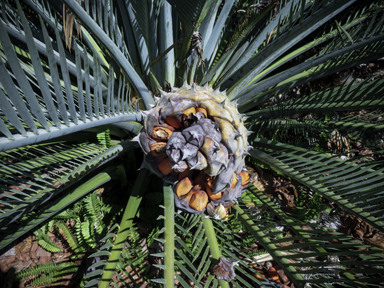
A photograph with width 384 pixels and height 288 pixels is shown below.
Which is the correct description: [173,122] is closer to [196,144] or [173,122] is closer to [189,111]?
[189,111]

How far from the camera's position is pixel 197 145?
898mm

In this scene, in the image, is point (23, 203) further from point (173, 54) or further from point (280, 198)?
point (280, 198)

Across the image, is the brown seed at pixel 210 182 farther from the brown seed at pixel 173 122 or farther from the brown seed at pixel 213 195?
the brown seed at pixel 173 122

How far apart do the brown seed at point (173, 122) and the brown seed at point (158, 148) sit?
0.10 metres

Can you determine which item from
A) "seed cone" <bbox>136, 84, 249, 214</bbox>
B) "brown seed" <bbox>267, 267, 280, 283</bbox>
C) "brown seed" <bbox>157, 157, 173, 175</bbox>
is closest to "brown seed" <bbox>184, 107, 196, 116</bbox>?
"seed cone" <bbox>136, 84, 249, 214</bbox>

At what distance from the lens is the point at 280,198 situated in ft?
6.12

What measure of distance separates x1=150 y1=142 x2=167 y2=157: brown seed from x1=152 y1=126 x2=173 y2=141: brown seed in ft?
0.09

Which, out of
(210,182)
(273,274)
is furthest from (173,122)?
(273,274)

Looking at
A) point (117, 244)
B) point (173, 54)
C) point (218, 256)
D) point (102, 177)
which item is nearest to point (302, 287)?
point (218, 256)

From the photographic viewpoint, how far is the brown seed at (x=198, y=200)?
1.05m

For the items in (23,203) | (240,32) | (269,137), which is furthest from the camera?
(269,137)

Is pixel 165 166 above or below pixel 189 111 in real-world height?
below

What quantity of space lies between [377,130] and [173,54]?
122 centimetres

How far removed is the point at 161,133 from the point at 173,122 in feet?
0.25
